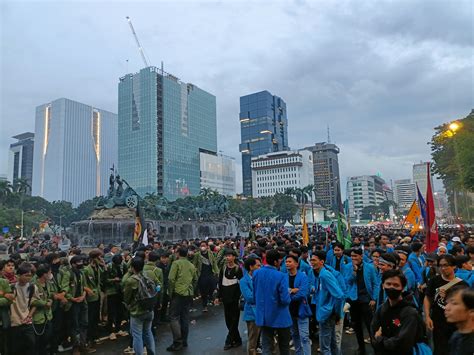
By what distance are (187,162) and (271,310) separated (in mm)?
110190

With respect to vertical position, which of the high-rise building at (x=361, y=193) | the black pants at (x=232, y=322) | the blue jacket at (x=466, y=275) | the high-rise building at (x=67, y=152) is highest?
the high-rise building at (x=67, y=152)

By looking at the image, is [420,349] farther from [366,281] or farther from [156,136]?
[156,136]

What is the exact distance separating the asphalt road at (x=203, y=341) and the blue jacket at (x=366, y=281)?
45.9 inches

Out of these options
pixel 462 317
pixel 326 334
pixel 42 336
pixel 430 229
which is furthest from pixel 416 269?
pixel 42 336

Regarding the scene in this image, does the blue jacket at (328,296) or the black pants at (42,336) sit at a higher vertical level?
the blue jacket at (328,296)

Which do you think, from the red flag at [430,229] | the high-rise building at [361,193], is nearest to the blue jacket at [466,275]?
the red flag at [430,229]

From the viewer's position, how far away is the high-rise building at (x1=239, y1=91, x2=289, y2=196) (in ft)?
593

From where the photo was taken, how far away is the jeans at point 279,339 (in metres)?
5.05

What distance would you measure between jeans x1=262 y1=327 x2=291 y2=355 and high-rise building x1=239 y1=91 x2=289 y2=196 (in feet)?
552

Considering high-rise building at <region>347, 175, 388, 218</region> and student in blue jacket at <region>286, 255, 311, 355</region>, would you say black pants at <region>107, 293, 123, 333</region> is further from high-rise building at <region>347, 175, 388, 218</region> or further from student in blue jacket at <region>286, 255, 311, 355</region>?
high-rise building at <region>347, 175, 388, 218</region>

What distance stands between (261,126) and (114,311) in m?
178

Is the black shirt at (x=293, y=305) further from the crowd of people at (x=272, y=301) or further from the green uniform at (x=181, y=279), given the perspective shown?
the green uniform at (x=181, y=279)

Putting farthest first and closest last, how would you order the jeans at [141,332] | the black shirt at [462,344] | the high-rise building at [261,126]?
the high-rise building at [261,126]
the jeans at [141,332]
the black shirt at [462,344]

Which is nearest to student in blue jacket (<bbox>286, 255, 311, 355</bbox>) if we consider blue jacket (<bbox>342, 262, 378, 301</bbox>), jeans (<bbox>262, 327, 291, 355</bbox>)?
jeans (<bbox>262, 327, 291, 355</bbox>)
